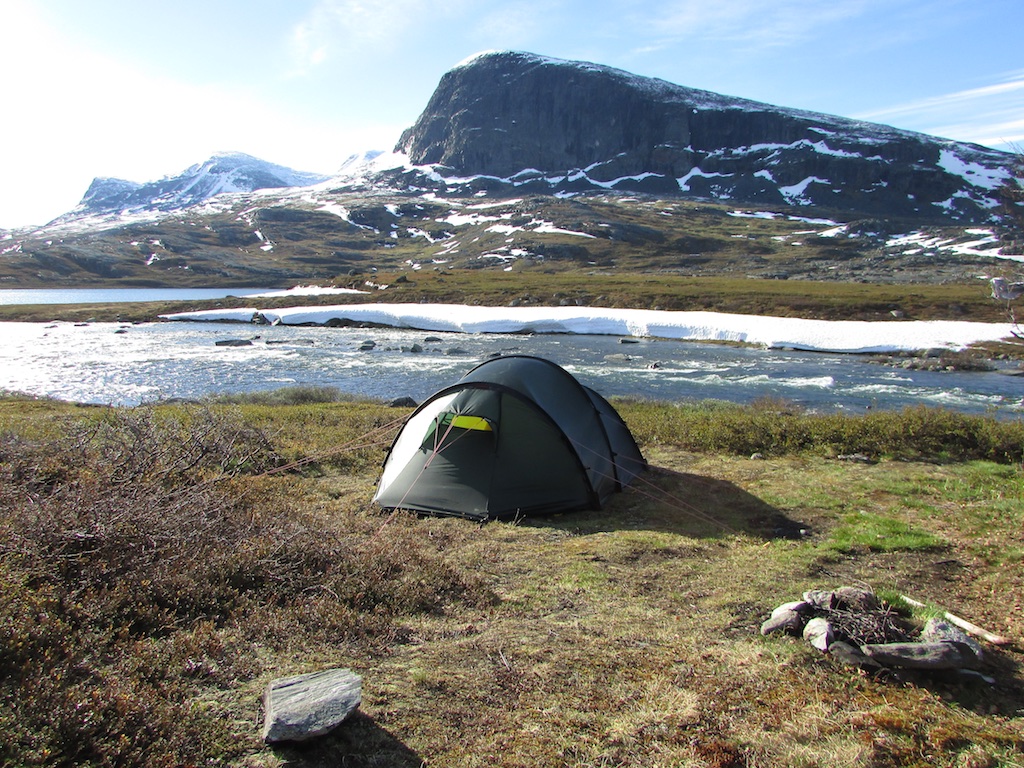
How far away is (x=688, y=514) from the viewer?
32.3 feet

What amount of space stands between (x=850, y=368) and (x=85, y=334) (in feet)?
180

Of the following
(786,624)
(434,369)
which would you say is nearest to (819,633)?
(786,624)

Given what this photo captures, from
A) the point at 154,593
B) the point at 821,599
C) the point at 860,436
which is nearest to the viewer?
the point at 154,593

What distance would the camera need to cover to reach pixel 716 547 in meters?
8.28

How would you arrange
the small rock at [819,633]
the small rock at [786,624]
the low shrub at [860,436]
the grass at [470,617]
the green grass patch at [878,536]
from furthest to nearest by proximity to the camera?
the low shrub at [860,436], the green grass patch at [878,536], the small rock at [786,624], the small rock at [819,633], the grass at [470,617]

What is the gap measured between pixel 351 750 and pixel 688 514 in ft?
23.5

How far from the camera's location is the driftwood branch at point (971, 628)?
17.8ft

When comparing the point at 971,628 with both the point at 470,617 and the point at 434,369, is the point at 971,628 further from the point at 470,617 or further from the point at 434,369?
the point at 434,369

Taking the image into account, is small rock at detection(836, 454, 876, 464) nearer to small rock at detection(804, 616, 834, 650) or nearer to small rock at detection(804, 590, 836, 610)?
small rock at detection(804, 590, 836, 610)

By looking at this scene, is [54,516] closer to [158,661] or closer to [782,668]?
[158,661]

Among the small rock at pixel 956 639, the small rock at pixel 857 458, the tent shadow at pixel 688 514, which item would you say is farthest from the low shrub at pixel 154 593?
the small rock at pixel 857 458

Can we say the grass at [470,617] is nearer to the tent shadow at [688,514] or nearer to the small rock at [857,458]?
the tent shadow at [688,514]

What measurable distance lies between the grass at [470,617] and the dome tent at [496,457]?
1.57 ft

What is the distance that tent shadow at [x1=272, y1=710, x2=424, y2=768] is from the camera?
3689 millimetres
